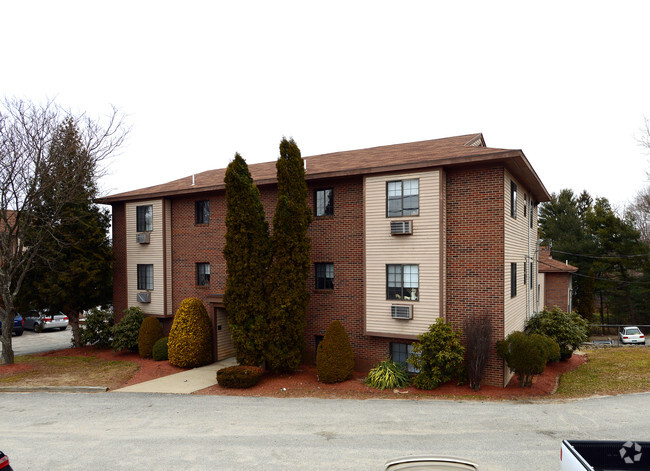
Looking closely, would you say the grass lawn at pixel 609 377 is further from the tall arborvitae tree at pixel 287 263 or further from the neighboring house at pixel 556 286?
the neighboring house at pixel 556 286

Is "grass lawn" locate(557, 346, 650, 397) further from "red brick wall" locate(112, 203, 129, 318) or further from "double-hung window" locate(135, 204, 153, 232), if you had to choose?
"red brick wall" locate(112, 203, 129, 318)

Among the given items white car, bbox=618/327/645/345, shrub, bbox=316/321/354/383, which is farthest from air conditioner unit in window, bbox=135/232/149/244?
white car, bbox=618/327/645/345

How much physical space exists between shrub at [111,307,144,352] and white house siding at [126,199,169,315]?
0.76m

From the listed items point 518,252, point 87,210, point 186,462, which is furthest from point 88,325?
point 518,252

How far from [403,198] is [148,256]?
43.4ft

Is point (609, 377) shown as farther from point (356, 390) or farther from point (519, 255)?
point (356, 390)

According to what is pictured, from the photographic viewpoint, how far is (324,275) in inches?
623

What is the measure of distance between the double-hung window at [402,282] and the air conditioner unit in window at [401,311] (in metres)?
0.33

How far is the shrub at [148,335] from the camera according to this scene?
18.0 m

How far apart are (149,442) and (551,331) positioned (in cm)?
1501

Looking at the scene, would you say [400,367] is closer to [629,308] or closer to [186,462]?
[186,462]

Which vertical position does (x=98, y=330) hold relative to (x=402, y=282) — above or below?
below

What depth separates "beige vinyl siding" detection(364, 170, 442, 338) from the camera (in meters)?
13.1

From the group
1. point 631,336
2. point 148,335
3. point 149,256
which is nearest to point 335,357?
point 148,335
